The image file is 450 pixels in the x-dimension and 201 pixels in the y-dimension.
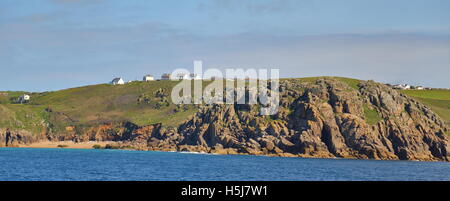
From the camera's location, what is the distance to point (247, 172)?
110 meters
